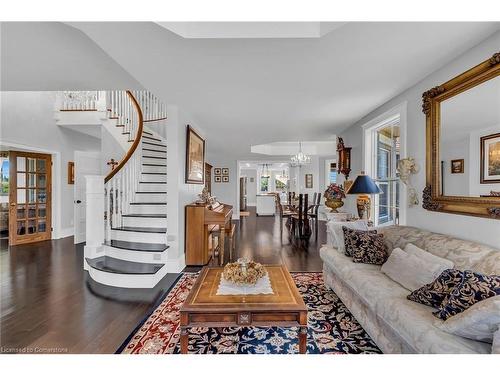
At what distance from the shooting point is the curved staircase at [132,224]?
2.99 metres

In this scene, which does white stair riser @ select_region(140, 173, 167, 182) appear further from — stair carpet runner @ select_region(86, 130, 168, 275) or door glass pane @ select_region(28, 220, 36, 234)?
door glass pane @ select_region(28, 220, 36, 234)

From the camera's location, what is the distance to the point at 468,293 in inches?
53.6

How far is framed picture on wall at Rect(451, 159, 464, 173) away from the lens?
2.11m

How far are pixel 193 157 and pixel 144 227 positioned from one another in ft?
4.71

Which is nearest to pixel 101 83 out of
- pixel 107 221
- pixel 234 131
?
pixel 107 221

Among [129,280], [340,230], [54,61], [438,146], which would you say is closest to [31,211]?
[129,280]

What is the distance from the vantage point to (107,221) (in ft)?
12.0

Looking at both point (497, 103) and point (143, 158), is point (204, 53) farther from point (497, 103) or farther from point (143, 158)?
point (143, 158)

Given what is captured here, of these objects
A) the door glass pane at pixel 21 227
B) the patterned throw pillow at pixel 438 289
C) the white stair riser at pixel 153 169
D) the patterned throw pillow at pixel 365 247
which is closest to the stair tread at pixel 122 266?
the white stair riser at pixel 153 169

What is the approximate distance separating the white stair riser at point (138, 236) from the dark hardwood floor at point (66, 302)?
0.59 metres

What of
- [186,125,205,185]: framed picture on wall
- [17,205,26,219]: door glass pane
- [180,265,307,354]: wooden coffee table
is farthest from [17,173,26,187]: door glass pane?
[180,265,307,354]: wooden coffee table

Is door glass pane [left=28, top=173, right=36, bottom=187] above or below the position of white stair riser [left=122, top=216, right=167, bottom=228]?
above
